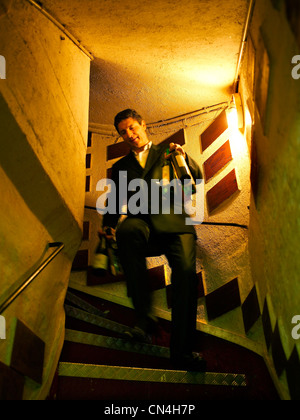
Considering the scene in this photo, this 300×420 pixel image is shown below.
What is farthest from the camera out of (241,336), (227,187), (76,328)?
(227,187)

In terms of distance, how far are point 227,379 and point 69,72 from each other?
2.13 metres

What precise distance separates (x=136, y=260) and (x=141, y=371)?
0.60m

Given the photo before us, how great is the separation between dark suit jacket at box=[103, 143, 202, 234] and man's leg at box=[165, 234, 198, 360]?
3.1 inches

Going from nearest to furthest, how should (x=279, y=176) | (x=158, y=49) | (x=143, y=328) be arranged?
(x=279, y=176)
(x=143, y=328)
(x=158, y=49)

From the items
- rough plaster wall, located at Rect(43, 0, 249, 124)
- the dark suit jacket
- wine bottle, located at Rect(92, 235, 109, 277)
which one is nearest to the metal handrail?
wine bottle, located at Rect(92, 235, 109, 277)

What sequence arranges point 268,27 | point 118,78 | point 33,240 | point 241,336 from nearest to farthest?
point 268,27 → point 33,240 → point 241,336 → point 118,78

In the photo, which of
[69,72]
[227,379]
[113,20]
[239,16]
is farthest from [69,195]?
[239,16]

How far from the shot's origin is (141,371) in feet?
6.54

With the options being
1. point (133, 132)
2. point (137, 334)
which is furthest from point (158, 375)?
point (133, 132)

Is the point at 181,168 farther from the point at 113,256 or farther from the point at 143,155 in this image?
the point at 113,256

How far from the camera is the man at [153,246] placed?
1965 millimetres

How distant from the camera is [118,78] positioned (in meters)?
3.21

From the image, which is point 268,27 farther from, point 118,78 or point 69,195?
point 118,78
